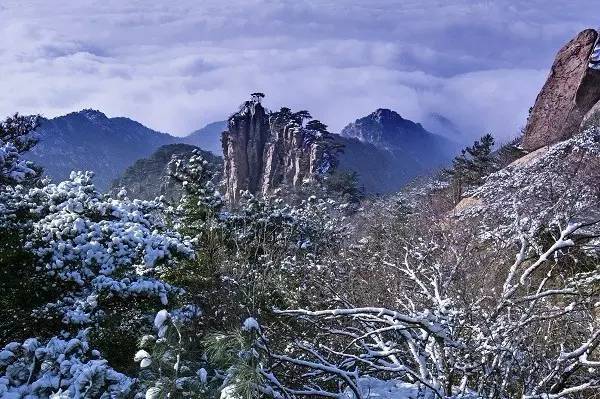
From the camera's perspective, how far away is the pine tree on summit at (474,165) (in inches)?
1157

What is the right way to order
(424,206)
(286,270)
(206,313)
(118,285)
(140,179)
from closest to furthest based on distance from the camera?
(118,285) < (206,313) < (286,270) < (424,206) < (140,179)

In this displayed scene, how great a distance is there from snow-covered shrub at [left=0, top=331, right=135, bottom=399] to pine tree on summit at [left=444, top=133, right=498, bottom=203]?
27095mm

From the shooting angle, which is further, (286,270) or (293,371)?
(286,270)

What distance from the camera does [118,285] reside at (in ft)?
26.7

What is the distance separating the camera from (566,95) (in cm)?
2478

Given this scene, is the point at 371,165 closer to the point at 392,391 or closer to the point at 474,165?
the point at 474,165

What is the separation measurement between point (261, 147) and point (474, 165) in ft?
123

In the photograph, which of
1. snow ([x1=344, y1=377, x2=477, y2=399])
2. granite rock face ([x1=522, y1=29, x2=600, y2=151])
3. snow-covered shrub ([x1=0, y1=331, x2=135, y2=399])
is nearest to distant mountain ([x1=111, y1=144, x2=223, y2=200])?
granite rock face ([x1=522, y1=29, x2=600, y2=151])

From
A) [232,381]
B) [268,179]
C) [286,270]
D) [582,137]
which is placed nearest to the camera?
[232,381]

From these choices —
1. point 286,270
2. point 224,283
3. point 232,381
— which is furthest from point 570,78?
point 232,381

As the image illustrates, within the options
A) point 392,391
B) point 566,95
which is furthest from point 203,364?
point 566,95

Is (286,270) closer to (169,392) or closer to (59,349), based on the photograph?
(59,349)

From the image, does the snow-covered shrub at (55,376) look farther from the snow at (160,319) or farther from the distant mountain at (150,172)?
the distant mountain at (150,172)

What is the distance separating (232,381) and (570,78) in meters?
27.0
